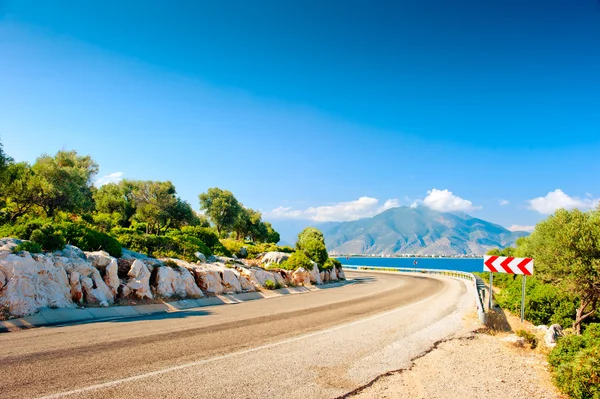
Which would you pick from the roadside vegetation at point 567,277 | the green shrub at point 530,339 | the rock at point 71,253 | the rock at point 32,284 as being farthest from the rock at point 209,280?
the roadside vegetation at point 567,277

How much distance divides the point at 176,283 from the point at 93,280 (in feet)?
13.6

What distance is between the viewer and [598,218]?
18.3 metres

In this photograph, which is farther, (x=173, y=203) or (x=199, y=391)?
(x=173, y=203)

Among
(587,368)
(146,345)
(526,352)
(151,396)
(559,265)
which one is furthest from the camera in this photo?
(559,265)

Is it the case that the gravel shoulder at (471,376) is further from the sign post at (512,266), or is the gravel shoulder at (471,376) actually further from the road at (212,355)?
the sign post at (512,266)

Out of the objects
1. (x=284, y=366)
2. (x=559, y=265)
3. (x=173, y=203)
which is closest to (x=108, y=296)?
(x=284, y=366)

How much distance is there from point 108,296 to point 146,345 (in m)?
6.90

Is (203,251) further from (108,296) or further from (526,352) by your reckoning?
(526,352)

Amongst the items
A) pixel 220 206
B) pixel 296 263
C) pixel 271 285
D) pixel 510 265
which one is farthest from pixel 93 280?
pixel 220 206

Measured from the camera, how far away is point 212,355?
7.92 meters

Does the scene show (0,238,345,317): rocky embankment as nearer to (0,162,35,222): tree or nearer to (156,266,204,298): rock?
(156,266,204,298): rock

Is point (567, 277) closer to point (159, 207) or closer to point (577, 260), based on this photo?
point (577, 260)

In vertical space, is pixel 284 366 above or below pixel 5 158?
below

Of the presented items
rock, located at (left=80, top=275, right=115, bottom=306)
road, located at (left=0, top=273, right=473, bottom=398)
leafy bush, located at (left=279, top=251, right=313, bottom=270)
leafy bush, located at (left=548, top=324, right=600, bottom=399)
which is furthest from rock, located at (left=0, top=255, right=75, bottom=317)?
leafy bush, located at (left=279, top=251, right=313, bottom=270)
